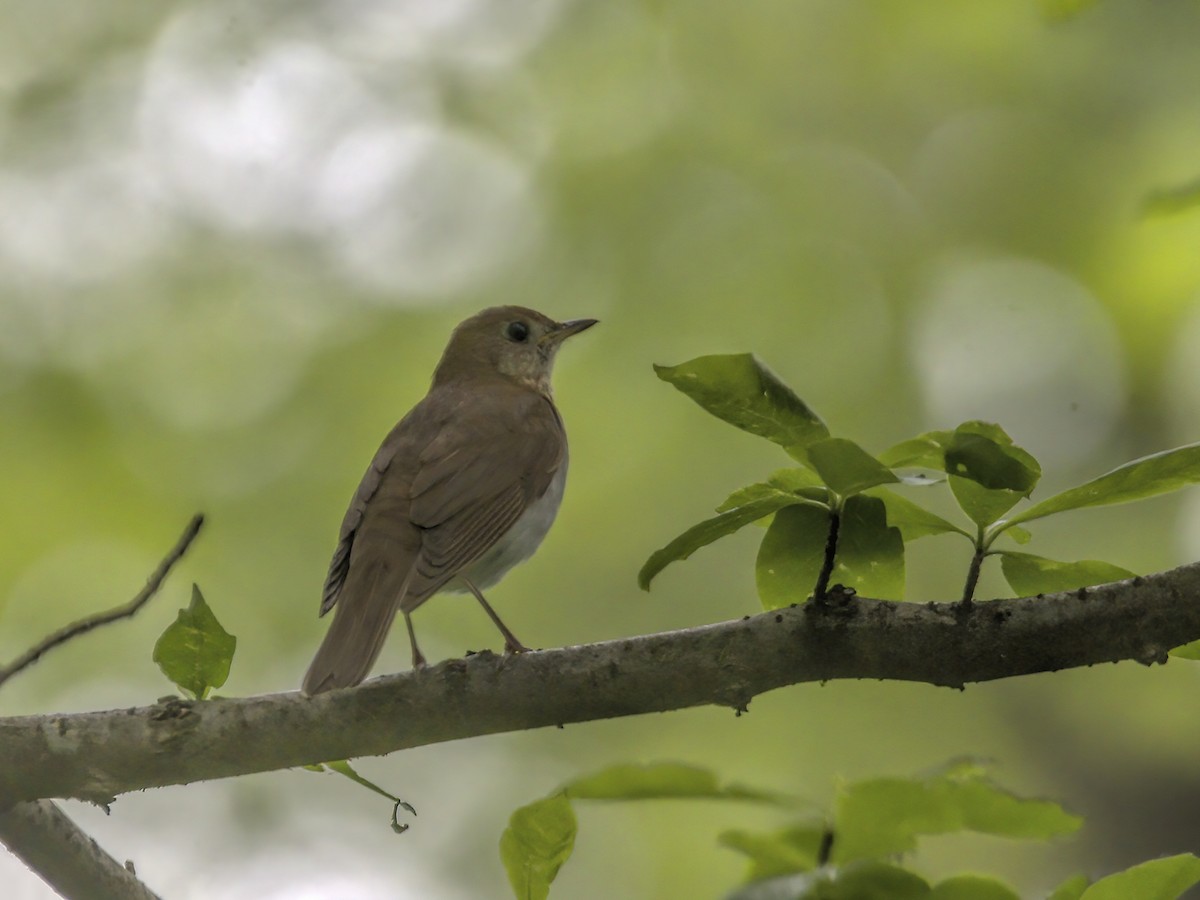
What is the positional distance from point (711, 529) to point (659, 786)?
109 cm

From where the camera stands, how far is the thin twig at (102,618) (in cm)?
289

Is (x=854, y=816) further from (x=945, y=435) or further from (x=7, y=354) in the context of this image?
(x=7, y=354)

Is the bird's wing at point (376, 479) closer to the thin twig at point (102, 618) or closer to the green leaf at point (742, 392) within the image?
the thin twig at point (102, 618)

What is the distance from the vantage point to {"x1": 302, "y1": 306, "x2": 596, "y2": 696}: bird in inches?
196

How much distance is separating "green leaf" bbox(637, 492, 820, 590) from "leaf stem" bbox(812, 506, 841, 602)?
3.9 inches

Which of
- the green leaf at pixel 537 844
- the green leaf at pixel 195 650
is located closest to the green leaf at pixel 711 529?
Result: the green leaf at pixel 537 844

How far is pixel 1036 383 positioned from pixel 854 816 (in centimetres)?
1181

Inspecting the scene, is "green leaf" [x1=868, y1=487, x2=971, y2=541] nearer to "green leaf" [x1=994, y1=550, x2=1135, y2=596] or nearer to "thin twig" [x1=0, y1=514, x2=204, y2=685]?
"green leaf" [x1=994, y1=550, x2=1135, y2=596]

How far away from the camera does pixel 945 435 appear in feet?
7.80

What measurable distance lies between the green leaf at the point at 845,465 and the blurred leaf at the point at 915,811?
82 centimetres

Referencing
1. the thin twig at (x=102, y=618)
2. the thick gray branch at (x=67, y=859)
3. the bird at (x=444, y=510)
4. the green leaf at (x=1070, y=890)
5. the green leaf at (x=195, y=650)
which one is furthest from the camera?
the bird at (x=444, y=510)

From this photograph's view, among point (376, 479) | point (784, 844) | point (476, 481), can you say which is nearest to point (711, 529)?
point (784, 844)

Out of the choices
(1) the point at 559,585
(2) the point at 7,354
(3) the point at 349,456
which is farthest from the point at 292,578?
(2) the point at 7,354

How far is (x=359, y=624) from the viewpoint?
468cm
